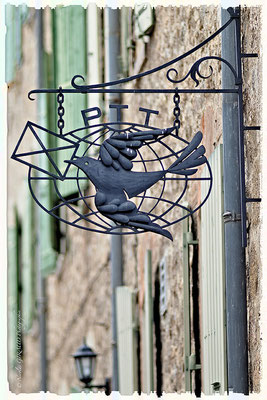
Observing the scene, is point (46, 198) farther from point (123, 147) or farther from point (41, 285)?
point (123, 147)

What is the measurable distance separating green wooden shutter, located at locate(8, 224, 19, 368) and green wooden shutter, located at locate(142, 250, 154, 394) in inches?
196

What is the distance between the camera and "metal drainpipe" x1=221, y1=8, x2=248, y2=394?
608cm

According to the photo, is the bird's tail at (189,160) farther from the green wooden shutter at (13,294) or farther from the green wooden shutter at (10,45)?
the green wooden shutter at (10,45)

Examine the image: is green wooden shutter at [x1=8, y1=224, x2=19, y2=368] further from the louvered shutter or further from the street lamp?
the louvered shutter

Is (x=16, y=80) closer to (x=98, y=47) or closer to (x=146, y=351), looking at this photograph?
(x=98, y=47)

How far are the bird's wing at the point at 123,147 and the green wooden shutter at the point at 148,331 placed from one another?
3.42m

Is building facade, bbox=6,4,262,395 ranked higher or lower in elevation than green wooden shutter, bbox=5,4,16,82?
lower

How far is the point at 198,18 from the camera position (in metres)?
7.83

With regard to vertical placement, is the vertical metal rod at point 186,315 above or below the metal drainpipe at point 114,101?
below

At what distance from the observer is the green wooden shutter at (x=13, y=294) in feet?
48.7

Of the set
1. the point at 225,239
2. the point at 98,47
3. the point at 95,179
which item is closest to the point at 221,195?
the point at 225,239

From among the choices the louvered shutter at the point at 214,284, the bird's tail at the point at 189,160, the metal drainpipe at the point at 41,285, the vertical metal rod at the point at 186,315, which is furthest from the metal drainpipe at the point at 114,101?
the bird's tail at the point at 189,160

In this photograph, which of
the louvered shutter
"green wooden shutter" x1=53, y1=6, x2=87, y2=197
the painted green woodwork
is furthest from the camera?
the painted green woodwork

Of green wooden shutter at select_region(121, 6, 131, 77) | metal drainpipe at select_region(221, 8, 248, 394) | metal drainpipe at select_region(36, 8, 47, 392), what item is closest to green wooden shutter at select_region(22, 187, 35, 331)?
metal drainpipe at select_region(36, 8, 47, 392)
